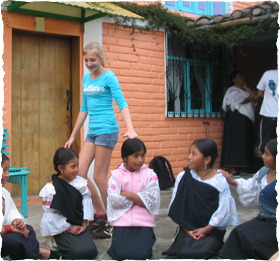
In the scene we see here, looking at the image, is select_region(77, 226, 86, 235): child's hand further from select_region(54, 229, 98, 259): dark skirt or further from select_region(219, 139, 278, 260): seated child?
select_region(219, 139, 278, 260): seated child

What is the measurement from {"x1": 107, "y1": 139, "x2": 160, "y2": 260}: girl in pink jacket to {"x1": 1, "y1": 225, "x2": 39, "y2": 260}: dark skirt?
0.66 metres

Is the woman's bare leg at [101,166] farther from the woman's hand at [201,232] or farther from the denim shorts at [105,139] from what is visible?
the woman's hand at [201,232]

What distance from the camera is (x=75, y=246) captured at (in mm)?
3123

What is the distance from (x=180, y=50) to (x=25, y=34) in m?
2.69

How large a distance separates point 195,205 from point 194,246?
1.03 feet

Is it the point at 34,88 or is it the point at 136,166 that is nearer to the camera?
the point at 136,166

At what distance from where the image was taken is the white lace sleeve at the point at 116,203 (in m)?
3.28

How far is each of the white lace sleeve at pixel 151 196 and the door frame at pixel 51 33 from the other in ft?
7.64

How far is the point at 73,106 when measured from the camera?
5668 millimetres

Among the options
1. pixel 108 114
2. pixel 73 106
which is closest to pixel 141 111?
pixel 73 106

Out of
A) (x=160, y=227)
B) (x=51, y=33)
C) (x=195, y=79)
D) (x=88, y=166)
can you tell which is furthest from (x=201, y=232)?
(x=195, y=79)

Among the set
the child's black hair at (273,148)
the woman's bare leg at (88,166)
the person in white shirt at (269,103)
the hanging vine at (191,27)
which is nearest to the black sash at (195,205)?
the child's black hair at (273,148)

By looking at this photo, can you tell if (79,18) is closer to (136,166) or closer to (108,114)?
(108,114)

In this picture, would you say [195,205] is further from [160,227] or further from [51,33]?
[51,33]
